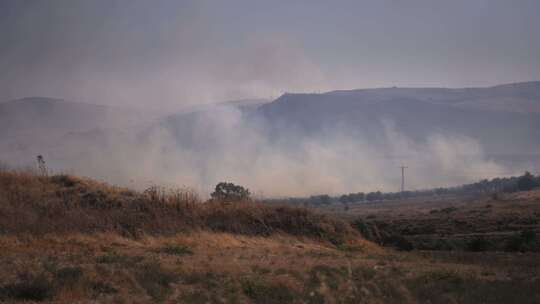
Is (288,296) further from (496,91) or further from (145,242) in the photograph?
(496,91)

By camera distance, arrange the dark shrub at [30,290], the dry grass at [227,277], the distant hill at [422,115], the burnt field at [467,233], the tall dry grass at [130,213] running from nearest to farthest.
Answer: the dark shrub at [30,290], the dry grass at [227,277], the tall dry grass at [130,213], the burnt field at [467,233], the distant hill at [422,115]

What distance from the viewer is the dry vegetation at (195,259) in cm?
868

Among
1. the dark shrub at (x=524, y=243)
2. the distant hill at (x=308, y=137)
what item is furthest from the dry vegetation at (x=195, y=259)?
the distant hill at (x=308, y=137)

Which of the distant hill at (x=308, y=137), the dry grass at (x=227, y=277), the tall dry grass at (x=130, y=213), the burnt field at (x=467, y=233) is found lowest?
the burnt field at (x=467, y=233)

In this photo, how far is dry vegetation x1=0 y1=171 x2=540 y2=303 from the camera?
8.68 meters

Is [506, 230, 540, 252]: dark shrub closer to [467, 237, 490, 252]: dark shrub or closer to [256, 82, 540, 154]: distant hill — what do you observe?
[467, 237, 490, 252]: dark shrub

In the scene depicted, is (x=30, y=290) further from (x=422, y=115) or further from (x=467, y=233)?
(x=422, y=115)

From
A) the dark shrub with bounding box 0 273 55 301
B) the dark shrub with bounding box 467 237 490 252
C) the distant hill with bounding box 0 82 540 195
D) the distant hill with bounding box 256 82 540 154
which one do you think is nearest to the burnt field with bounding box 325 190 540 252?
the dark shrub with bounding box 467 237 490 252

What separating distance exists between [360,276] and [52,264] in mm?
6000

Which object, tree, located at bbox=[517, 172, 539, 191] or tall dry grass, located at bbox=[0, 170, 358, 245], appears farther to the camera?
tree, located at bbox=[517, 172, 539, 191]

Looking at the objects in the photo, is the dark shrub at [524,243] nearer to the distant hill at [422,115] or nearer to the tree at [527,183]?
the tree at [527,183]

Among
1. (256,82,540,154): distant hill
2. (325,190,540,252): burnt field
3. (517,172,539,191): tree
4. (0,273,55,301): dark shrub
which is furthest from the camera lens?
(256,82,540,154): distant hill

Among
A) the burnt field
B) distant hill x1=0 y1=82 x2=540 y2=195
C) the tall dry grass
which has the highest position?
distant hill x1=0 y1=82 x2=540 y2=195

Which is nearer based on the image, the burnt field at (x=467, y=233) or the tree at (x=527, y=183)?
the burnt field at (x=467, y=233)
